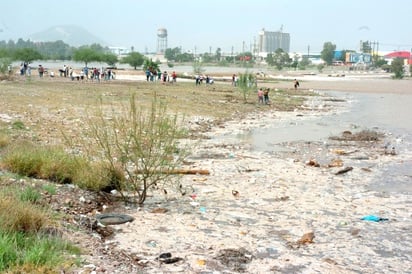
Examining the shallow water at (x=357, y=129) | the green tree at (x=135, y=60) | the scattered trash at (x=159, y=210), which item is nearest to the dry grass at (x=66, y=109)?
the scattered trash at (x=159, y=210)

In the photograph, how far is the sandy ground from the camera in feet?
19.9

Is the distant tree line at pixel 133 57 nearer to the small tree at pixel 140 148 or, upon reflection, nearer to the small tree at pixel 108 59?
the small tree at pixel 108 59

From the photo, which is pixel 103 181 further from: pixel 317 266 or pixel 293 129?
pixel 293 129

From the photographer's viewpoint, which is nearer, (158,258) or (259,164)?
(158,258)

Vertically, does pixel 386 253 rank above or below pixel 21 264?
below

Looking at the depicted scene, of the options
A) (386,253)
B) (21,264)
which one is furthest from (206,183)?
(21,264)

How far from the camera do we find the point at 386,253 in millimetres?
6691

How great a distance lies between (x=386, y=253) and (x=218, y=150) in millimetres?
8258

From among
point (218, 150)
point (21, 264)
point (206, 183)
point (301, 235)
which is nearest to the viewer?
point (21, 264)

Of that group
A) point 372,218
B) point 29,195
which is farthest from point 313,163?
point 29,195

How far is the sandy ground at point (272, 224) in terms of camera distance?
19.9ft

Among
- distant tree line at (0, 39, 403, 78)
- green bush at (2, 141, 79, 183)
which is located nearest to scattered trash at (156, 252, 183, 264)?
green bush at (2, 141, 79, 183)

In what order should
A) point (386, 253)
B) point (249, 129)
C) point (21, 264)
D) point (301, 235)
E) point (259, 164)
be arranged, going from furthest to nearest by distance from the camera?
point (249, 129) → point (259, 164) → point (301, 235) → point (386, 253) → point (21, 264)

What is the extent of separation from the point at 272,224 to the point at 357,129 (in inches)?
580
